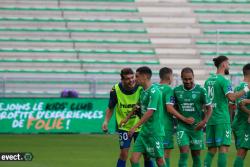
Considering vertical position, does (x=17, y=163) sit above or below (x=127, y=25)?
below

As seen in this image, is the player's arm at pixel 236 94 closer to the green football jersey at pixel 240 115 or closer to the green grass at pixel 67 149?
the green football jersey at pixel 240 115

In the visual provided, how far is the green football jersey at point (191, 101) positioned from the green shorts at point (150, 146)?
124cm

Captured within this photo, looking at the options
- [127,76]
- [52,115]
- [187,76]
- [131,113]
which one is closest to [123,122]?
[131,113]

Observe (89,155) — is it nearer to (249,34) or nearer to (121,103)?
(121,103)

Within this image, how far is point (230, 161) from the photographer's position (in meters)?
18.9

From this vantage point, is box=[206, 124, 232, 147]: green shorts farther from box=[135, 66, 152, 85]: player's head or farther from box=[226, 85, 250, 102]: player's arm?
box=[135, 66, 152, 85]: player's head

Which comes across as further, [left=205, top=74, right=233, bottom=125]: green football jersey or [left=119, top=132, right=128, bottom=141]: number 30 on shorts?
[left=205, top=74, right=233, bottom=125]: green football jersey

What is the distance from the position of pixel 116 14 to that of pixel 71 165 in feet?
68.1

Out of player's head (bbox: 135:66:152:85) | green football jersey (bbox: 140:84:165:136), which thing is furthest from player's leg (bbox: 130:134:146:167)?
player's head (bbox: 135:66:152:85)

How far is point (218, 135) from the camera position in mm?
15125

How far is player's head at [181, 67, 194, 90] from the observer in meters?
14.3

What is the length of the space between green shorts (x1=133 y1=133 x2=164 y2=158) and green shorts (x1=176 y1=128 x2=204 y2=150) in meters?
1.20

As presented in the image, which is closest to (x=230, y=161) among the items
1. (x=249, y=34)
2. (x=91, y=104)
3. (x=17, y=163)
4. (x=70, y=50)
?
(x=17, y=163)

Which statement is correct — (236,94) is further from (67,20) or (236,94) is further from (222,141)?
(67,20)
